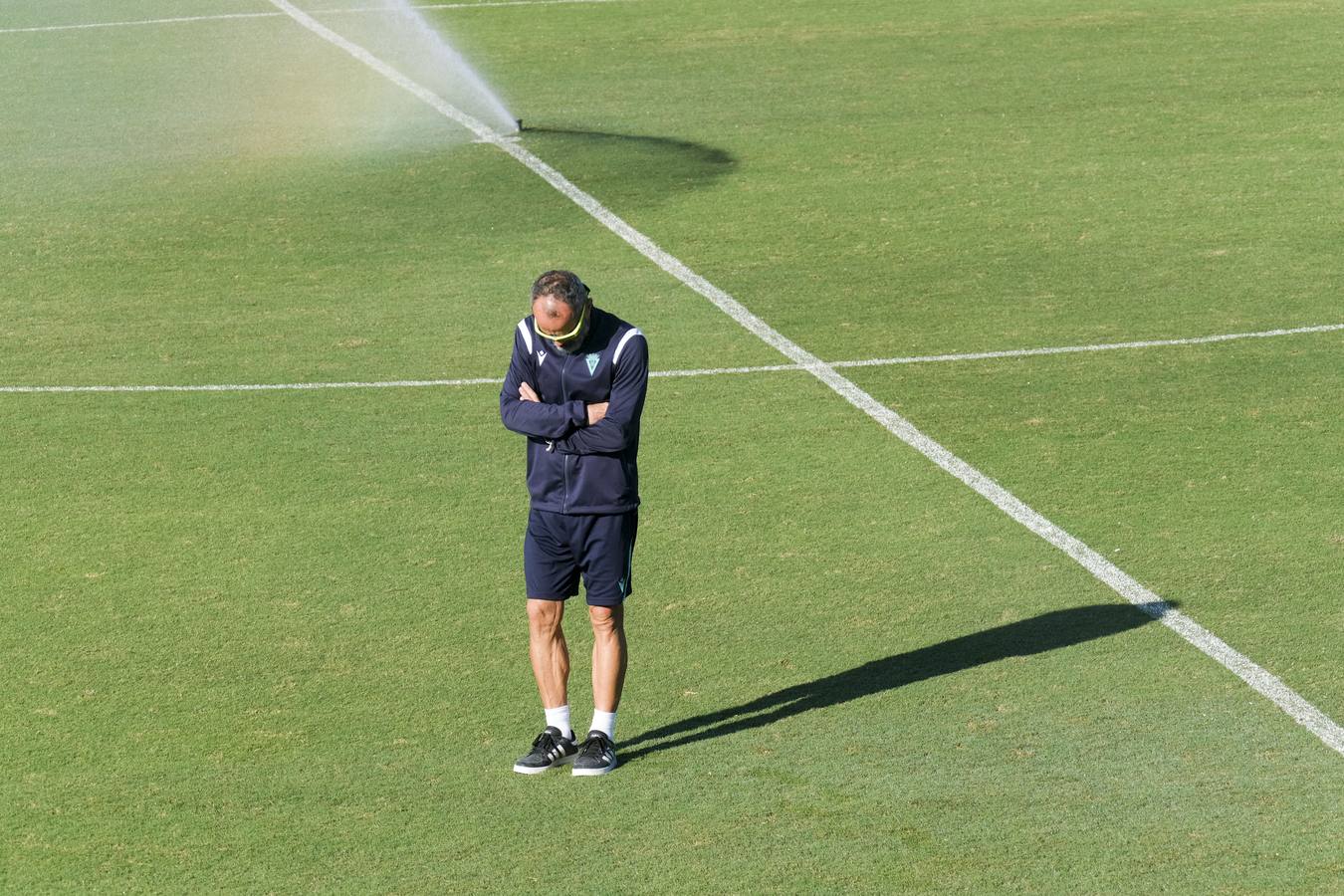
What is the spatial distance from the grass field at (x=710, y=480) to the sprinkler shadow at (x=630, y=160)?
0.25 ft

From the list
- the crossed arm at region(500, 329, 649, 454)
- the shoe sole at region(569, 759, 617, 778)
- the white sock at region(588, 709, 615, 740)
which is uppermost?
the crossed arm at region(500, 329, 649, 454)

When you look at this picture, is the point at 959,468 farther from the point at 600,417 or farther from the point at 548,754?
the point at 548,754

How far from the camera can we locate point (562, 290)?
24.4 ft

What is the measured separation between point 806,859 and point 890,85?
1532 cm

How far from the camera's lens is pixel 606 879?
22.3 ft

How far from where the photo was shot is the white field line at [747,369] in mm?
12852

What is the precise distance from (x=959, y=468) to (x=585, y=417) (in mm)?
4199

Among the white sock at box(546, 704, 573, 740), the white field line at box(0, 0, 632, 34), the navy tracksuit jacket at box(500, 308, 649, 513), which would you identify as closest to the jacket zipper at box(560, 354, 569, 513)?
the navy tracksuit jacket at box(500, 308, 649, 513)

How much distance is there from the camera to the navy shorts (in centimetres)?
771

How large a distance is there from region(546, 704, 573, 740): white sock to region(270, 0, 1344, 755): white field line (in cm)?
305

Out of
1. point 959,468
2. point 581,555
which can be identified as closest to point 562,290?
point 581,555

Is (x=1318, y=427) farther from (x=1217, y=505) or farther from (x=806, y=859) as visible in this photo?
(x=806, y=859)

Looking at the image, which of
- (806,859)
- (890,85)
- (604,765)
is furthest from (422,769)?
(890,85)

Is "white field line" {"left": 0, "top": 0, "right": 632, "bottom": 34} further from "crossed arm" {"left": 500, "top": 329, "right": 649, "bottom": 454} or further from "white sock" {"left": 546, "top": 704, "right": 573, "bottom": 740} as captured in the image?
"white sock" {"left": 546, "top": 704, "right": 573, "bottom": 740}
